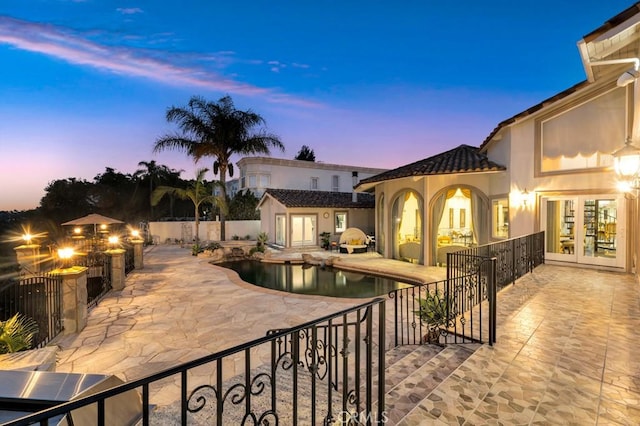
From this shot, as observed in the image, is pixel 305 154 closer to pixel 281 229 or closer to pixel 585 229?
pixel 281 229

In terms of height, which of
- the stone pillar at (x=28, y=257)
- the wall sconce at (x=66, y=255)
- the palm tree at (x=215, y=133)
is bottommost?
the stone pillar at (x=28, y=257)

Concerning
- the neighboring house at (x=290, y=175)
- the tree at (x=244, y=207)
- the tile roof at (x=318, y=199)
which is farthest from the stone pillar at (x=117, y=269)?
the neighboring house at (x=290, y=175)

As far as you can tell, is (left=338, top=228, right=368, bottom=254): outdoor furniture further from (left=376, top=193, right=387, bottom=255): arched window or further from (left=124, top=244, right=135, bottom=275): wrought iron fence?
(left=124, top=244, right=135, bottom=275): wrought iron fence

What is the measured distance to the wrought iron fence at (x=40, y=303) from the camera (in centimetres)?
575

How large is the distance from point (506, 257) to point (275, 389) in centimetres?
729

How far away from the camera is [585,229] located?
9.57 meters

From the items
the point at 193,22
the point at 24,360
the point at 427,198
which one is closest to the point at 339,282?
the point at 427,198

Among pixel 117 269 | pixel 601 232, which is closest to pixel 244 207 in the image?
pixel 117 269

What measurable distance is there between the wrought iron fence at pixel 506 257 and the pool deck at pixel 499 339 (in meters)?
0.38

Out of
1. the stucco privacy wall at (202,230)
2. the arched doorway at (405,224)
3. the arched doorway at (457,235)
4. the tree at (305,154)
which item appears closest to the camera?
the arched doorway at (457,235)

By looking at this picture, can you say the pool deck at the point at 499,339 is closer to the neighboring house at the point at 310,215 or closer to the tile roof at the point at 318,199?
the neighboring house at the point at 310,215

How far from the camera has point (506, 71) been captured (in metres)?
14.8

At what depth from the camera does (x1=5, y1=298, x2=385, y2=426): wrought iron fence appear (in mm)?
1494

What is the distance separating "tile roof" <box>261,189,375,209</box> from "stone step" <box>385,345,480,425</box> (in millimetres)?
15236
